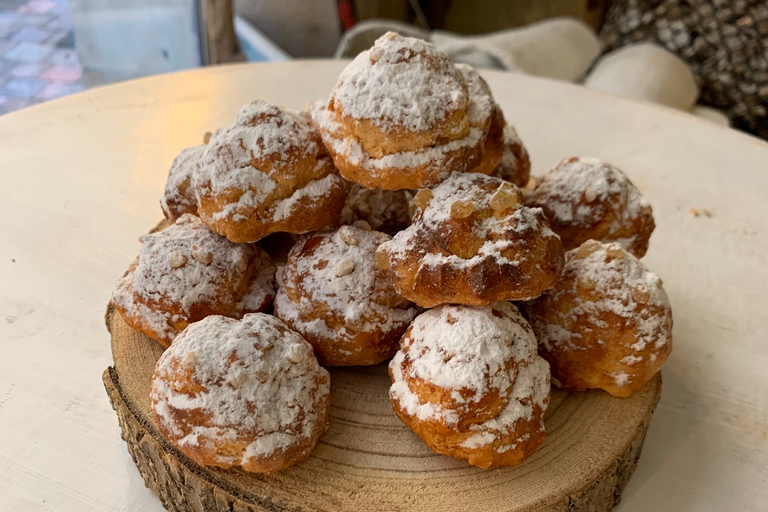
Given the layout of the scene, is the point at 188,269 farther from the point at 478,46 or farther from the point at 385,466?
the point at 478,46

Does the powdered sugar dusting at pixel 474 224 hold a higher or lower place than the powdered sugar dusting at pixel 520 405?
higher

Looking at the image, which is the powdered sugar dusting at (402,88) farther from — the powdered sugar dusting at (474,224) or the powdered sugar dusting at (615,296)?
the powdered sugar dusting at (615,296)

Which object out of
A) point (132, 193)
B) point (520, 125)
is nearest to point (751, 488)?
point (520, 125)

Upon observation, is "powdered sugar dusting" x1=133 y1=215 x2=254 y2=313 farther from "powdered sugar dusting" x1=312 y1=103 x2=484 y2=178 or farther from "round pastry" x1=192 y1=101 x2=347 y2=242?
"powdered sugar dusting" x1=312 y1=103 x2=484 y2=178

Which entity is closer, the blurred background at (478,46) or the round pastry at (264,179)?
the round pastry at (264,179)

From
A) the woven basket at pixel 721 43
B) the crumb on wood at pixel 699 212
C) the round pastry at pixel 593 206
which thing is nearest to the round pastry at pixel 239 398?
the round pastry at pixel 593 206

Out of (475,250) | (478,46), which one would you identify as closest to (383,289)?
(475,250)

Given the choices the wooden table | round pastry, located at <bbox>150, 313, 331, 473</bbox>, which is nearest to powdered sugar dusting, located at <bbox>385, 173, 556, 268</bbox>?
round pastry, located at <bbox>150, 313, 331, 473</bbox>

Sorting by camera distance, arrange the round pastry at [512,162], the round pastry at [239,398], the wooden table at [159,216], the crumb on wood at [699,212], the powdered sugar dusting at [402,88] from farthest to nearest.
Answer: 1. the crumb on wood at [699,212]
2. the round pastry at [512,162]
3. the wooden table at [159,216]
4. the powdered sugar dusting at [402,88]
5. the round pastry at [239,398]

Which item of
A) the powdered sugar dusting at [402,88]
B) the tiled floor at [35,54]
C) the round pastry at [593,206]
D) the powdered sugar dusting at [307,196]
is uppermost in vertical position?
the powdered sugar dusting at [402,88]
